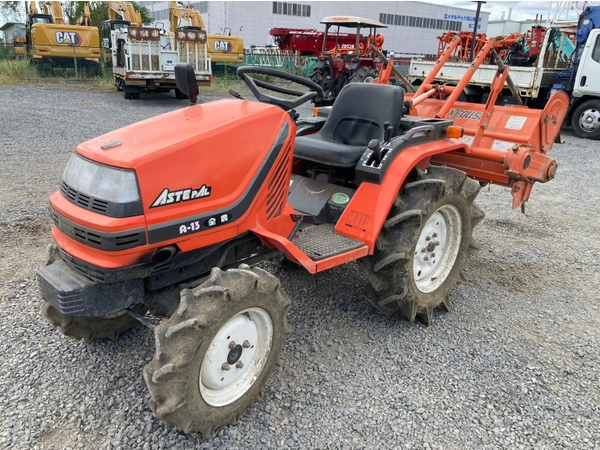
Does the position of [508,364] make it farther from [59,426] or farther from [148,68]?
[148,68]

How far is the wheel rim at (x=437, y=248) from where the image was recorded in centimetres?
314

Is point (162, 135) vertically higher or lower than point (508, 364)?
higher

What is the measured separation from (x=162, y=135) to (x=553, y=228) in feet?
14.2

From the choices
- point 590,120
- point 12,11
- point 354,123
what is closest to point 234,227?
point 354,123

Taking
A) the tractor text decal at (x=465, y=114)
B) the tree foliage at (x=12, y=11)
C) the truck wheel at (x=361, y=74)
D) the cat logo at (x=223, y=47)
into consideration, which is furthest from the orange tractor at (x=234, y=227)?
the tree foliage at (x=12, y=11)

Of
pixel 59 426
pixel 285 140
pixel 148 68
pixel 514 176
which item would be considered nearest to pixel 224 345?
pixel 59 426

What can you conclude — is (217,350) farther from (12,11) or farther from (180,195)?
(12,11)

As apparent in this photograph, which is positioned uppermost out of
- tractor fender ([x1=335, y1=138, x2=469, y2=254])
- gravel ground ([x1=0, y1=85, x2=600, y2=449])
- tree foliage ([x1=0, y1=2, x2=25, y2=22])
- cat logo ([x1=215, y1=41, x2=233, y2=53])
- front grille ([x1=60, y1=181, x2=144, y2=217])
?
tree foliage ([x1=0, y1=2, x2=25, y2=22])

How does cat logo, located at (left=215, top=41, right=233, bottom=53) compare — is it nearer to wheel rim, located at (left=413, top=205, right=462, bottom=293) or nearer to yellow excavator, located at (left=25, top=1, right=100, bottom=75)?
yellow excavator, located at (left=25, top=1, right=100, bottom=75)

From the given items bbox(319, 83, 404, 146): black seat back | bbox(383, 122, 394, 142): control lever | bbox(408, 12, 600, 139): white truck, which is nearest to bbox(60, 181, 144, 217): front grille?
bbox(383, 122, 394, 142): control lever

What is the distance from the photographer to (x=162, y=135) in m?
2.20

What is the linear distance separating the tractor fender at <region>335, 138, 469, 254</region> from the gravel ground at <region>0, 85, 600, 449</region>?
0.66m

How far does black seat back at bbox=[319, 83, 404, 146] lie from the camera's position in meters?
3.31

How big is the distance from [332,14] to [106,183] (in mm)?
45941
